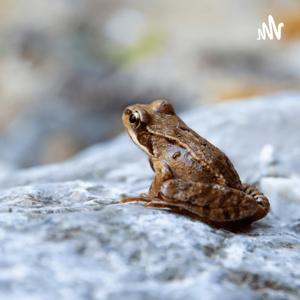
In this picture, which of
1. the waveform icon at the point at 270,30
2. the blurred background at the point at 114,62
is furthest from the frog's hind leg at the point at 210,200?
the waveform icon at the point at 270,30

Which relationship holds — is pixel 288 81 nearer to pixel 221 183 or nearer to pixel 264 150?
pixel 264 150

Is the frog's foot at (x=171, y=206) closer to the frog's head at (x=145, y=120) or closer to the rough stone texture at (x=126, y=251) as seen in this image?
the rough stone texture at (x=126, y=251)

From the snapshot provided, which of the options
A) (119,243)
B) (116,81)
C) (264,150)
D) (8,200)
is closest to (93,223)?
(119,243)

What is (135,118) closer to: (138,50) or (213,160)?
(213,160)

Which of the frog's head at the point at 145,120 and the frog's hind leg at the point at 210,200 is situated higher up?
the frog's head at the point at 145,120

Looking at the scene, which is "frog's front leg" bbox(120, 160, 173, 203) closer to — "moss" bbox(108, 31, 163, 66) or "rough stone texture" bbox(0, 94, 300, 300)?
"rough stone texture" bbox(0, 94, 300, 300)

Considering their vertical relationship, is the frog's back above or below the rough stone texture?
above

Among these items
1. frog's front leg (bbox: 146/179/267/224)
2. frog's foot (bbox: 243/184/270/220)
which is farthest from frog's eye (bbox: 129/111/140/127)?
frog's foot (bbox: 243/184/270/220)
